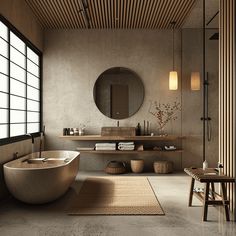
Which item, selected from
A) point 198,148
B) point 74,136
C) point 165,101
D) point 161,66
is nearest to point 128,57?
Answer: point 161,66

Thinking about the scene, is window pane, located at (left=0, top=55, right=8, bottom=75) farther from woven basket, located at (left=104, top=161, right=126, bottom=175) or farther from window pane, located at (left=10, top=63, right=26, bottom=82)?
woven basket, located at (left=104, top=161, right=126, bottom=175)

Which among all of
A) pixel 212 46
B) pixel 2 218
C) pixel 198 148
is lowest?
pixel 2 218

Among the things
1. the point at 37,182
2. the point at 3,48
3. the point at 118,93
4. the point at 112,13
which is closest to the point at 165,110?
the point at 118,93

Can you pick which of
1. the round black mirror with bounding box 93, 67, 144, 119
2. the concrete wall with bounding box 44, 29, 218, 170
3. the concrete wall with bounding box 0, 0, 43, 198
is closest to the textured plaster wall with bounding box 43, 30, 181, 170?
the concrete wall with bounding box 44, 29, 218, 170

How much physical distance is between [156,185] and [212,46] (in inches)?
141

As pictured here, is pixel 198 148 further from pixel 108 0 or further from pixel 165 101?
pixel 108 0

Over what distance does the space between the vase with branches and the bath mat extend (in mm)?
1610

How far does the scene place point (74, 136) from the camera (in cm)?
632

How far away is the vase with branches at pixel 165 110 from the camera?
6777mm

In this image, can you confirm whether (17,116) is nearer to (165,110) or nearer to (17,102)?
(17,102)

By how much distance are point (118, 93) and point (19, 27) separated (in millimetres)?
2537

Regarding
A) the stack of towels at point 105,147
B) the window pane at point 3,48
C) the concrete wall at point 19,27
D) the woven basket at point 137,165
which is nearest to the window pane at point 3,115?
the concrete wall at point 19,27

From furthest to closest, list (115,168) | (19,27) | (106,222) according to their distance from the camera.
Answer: (115,168), (19,27), (106,222)

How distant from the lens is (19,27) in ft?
16.7
